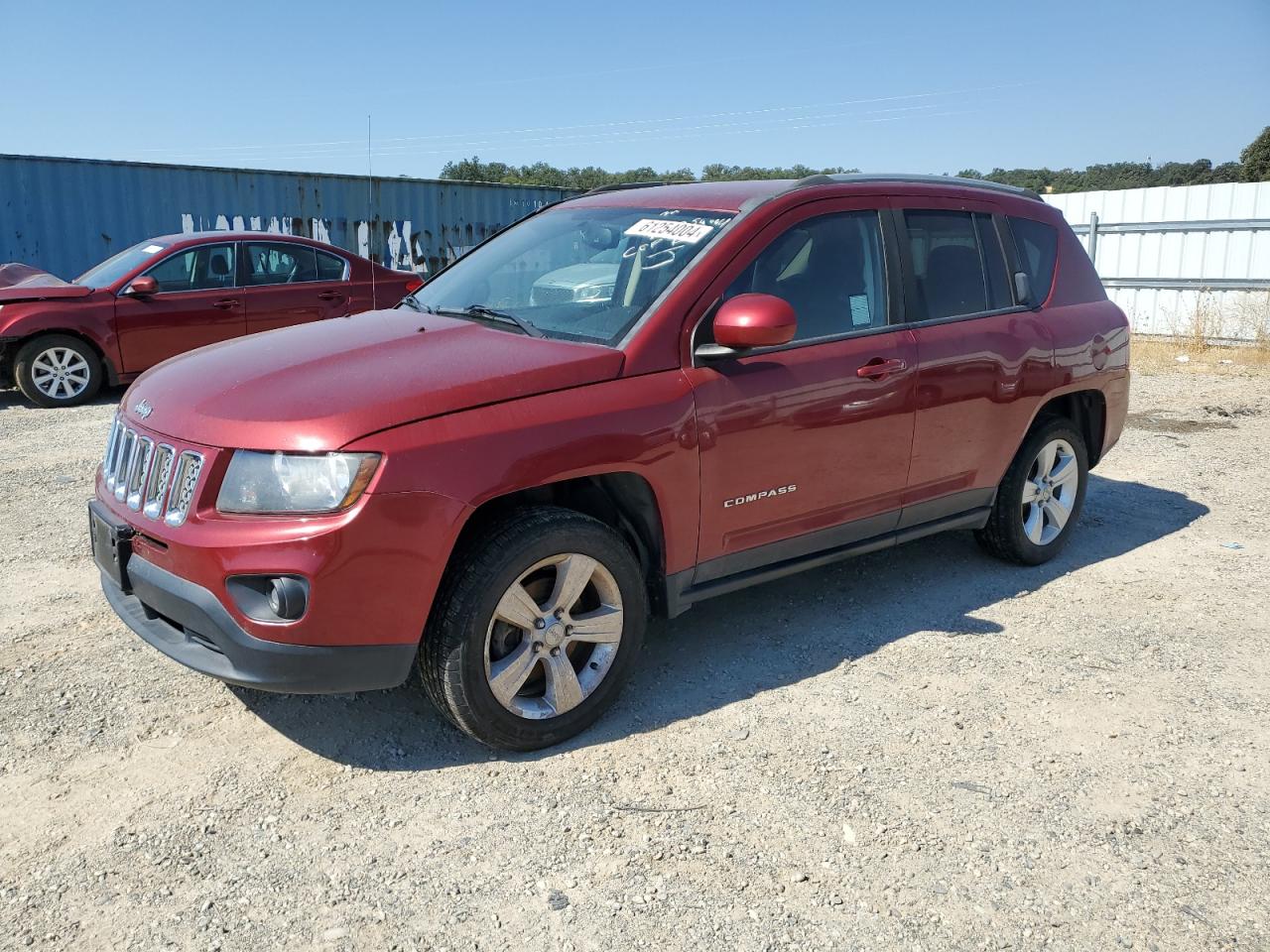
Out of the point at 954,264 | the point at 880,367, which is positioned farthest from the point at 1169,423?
the point at 880,367

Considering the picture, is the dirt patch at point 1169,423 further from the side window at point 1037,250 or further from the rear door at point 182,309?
the rear door at point 182,309

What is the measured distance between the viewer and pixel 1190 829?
3.04 metres

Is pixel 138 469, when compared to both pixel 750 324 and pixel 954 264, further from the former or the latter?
pixel 954 264

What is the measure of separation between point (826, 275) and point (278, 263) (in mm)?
7668

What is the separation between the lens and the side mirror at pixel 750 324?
11.6 feet

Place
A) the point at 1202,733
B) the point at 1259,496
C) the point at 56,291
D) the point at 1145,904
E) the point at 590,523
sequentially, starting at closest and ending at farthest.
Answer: the point at 1145,904 → the point at 590,523 → the point at 1202,733 → the point at 1259,496 → the point at 56,291

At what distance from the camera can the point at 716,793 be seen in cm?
319

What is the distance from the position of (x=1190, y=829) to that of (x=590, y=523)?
2017mm

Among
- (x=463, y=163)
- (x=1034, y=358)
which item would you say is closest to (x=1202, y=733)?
(x=1034, y=358)

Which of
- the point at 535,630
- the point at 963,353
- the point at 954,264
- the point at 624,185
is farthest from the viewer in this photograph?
the point at 624,185

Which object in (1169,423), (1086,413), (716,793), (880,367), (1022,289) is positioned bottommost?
(716,793)

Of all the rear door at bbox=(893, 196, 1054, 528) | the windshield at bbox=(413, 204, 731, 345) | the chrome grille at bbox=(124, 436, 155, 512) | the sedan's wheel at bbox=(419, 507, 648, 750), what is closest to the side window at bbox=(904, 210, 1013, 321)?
the rear door at bbox=(893, 196, 1054, 528)

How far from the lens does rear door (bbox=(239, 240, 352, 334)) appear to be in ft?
33.4

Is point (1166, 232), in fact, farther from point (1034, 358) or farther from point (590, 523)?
point (590, 523)
